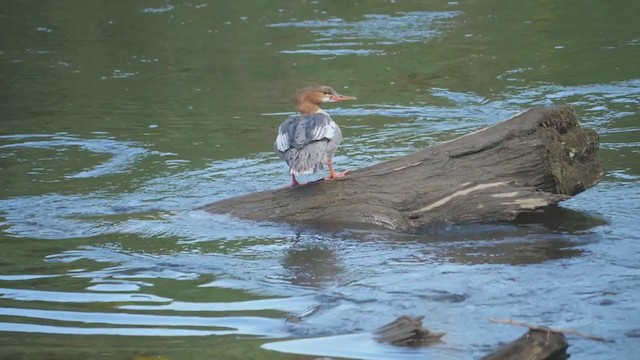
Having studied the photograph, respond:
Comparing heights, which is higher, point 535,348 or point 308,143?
point 308,143

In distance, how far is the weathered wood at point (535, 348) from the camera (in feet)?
15.7

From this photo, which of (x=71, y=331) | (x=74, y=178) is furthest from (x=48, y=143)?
(x=71, y=331)

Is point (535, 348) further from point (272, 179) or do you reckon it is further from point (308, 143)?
point (272, 179)

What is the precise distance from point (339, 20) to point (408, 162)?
985 centimetres

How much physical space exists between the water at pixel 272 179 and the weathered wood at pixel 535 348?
28cm

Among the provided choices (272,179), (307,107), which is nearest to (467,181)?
(307,107)

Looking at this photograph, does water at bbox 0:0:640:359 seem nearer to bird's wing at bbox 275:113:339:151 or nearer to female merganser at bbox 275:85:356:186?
female merganser at bbox 275:85:356:186

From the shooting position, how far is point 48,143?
1118 centimetres

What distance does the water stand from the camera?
587 centimetres

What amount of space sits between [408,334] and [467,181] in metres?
2.30

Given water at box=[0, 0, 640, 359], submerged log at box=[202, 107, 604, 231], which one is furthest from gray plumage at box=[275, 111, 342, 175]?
water at box=[0, 0, 640, 359]

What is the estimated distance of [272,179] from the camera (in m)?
9.35

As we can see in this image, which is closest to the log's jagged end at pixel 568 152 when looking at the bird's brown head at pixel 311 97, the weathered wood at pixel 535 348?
the bird's brown head at pixel 311 97

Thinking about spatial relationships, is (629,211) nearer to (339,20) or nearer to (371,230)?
(371,230)
